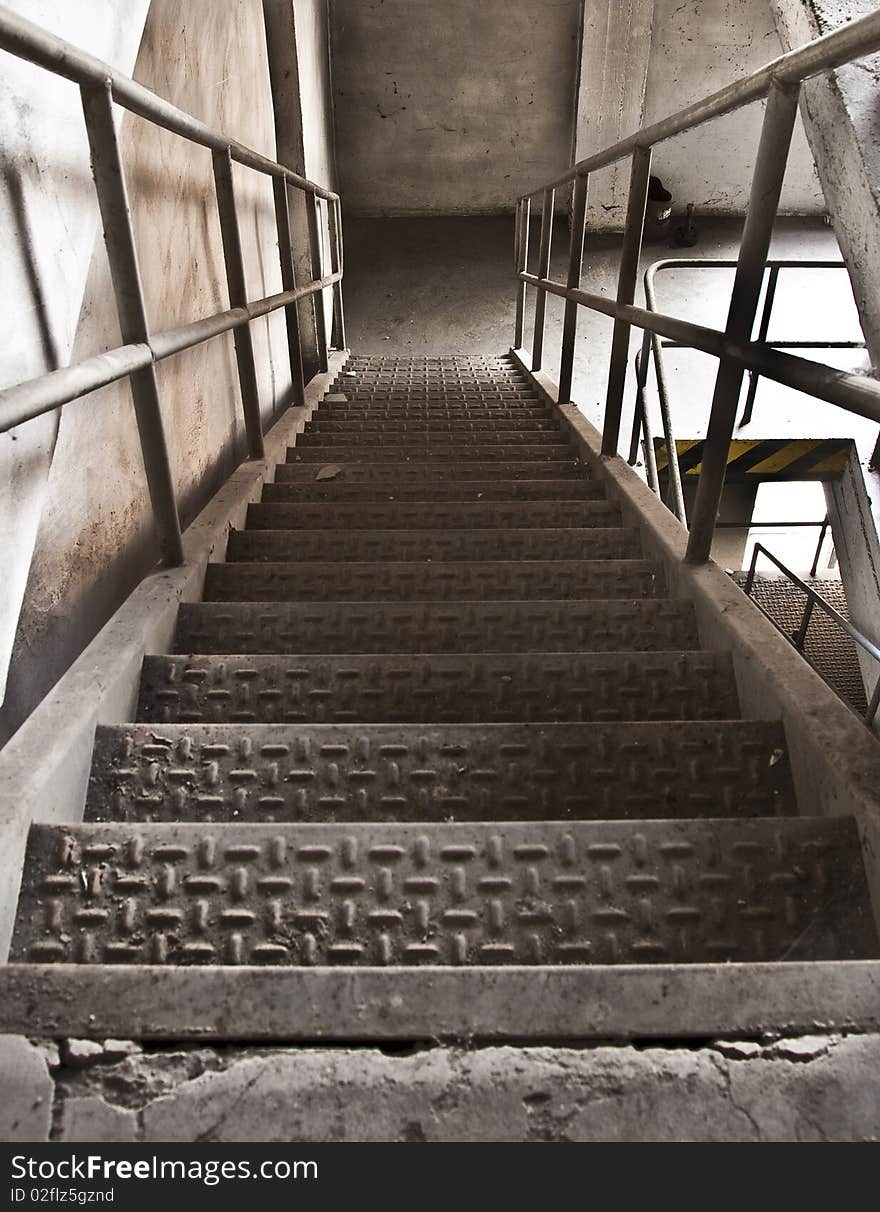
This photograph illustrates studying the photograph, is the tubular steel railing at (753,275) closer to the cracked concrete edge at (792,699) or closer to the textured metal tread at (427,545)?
the cracked concrete edge at (792,699)

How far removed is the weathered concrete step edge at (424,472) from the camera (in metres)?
3.45

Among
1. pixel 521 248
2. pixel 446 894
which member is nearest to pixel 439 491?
pixel 446 894

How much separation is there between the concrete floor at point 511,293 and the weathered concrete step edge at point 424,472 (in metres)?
3.43

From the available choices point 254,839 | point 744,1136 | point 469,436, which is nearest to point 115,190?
point 254,839

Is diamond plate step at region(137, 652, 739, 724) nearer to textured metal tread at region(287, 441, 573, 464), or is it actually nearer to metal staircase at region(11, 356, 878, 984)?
metal staircase at region(11, 356, 878, 984)

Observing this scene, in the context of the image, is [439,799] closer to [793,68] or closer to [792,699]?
[792,699]

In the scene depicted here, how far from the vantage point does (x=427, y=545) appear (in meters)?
2.64

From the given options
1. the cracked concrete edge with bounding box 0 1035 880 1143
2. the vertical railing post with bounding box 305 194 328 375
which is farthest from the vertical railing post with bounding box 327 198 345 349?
the cracked concrete edge with bounding box 0 1035 880 1143

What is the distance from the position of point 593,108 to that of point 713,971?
9159 mm

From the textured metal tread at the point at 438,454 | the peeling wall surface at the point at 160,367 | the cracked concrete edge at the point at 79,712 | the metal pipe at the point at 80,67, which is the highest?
the metal pipe at the point at 80,67

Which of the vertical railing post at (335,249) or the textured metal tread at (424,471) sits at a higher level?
the vertical railing post at (335,249)

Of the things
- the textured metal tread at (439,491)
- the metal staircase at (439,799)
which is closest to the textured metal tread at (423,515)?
the textured metal tread at (439,491)

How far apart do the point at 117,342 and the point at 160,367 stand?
17.3 inches

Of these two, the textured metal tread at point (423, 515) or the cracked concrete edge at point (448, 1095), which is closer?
the cracked concrete edge at point (448, 1095)
